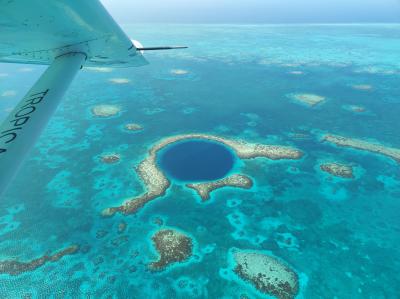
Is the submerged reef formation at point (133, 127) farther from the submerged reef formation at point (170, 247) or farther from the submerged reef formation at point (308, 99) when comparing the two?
the submerged reef formation at point (308, 99)

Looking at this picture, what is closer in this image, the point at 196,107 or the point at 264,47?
the point at 196,107

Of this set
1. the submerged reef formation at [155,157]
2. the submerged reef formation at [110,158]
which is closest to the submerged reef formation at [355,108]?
the submerged reef formation at [155,157]

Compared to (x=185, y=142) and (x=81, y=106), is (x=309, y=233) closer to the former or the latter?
(x=185, y=142)

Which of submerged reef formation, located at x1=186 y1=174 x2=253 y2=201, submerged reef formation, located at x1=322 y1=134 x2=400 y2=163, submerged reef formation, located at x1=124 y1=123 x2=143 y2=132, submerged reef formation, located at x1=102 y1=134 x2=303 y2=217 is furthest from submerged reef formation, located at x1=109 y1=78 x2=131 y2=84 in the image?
submerged reef formation, located at x1=322 y1=134 x2=400 y2=163

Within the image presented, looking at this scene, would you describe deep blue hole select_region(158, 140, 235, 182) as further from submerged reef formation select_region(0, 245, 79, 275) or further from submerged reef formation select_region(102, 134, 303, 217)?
submerged reef formation select_region(0, 245, 79, 275)

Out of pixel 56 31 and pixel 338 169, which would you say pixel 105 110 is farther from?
pixel 56 31

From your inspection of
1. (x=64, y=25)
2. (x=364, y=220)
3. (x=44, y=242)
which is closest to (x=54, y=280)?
(x=44, y=242)

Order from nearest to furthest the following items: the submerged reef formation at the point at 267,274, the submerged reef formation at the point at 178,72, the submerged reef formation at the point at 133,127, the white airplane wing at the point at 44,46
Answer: the white airplane wing at the point at 44,46 → the submerged reef formation at the point at 267,274 → the submerged reef formation at the point at 133,127 → the submerged reef formation at the point at 178,72
